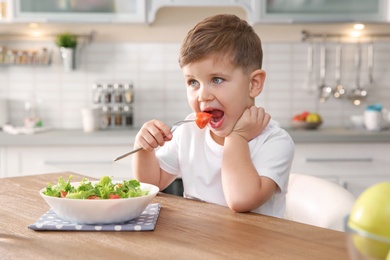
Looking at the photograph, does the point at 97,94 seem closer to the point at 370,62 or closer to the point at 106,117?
the point at 106,117

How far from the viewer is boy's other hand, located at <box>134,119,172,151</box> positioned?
1.43 meters

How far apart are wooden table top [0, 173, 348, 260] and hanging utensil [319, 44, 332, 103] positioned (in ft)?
8.32

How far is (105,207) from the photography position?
3.83ft

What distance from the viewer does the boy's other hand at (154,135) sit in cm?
143

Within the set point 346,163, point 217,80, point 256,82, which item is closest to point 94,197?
point 217,80

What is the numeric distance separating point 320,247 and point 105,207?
40 centimetres

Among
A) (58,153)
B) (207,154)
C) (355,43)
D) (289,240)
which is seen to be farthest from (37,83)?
(289,240)

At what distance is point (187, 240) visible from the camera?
1094 mm

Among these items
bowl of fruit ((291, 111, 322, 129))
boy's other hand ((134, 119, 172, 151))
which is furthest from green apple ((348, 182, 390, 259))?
bowl of fruit ((291, 111, 322, 129))

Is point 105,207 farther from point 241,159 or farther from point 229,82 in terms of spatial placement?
point 229,82

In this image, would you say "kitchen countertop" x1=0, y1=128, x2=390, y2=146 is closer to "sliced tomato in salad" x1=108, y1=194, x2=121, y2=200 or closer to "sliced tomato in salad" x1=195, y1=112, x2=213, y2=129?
"sliced tomato in salad" x1=195, y1=112, x2=213, y2=129

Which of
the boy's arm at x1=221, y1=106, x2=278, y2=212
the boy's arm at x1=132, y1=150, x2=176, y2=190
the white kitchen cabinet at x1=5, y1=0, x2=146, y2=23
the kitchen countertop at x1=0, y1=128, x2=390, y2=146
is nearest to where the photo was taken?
the boy's arm at x1=221, y1=106, x2=278, y2=212

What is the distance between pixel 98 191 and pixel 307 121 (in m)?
2.40

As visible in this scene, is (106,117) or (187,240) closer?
(187,240)
